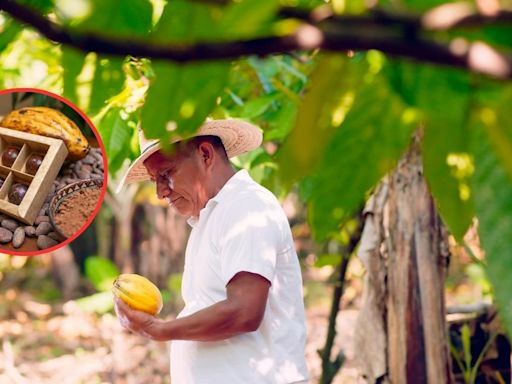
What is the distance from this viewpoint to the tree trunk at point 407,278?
110 inches

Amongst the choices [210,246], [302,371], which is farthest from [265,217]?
[302,371]

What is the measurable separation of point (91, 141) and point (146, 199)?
19.3ft

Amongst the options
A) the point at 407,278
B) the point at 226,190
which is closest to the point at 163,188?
the point at 226,190

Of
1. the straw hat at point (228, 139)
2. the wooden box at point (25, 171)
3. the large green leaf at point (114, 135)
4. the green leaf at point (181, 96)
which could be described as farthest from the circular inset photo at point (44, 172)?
the green leaf at point (181, 96)

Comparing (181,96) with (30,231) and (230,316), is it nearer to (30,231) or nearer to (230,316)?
(30,231)

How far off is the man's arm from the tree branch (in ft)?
5.65

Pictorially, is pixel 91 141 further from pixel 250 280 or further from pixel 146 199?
pixel 146 199

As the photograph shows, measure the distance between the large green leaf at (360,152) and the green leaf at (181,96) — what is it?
9 cm

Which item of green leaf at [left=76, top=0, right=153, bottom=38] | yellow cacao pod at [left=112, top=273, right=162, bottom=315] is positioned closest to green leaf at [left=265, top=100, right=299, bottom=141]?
yellow cacao pod at [left=112, top=273, right=162, bottom=315]

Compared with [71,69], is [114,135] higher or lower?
higher

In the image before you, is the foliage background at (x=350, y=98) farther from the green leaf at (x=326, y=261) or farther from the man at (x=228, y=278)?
the green leaf at (x=326, y=261)

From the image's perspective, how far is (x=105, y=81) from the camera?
0.53 m

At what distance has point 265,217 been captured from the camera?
2.17 meters

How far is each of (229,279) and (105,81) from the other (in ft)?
5.24
